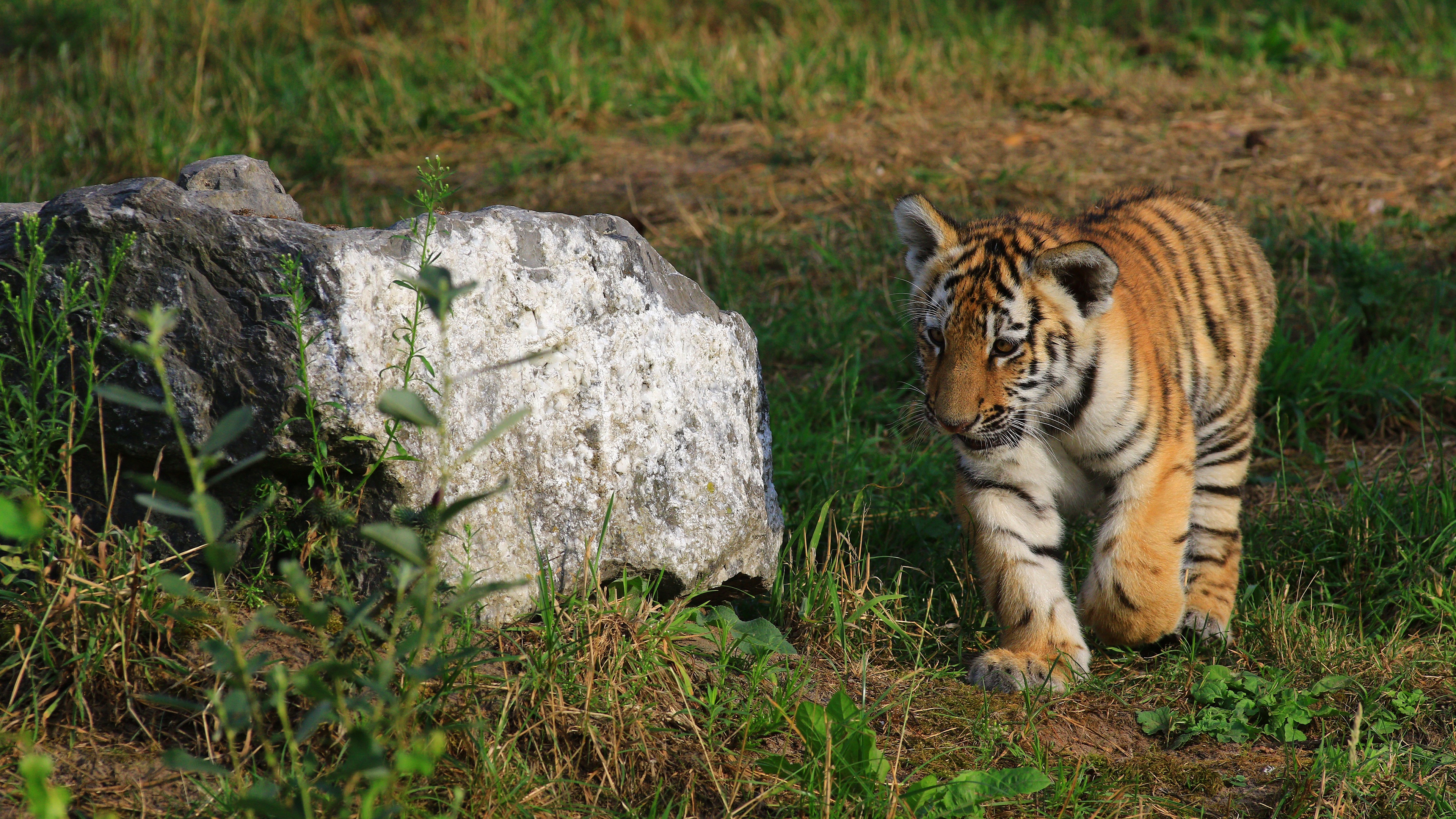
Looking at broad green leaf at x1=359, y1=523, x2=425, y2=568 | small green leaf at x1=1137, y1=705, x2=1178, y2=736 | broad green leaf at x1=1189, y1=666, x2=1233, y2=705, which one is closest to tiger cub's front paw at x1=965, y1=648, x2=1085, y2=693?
small green leaf at x1=1137, y1=705, x2=1178, y2=736

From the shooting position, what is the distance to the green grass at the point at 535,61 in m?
6.93

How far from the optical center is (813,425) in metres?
4.79

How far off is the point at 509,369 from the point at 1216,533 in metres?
2.44

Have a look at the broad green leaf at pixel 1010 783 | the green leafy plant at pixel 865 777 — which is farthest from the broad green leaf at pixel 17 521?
the broad green leaf at pixel 1010 783

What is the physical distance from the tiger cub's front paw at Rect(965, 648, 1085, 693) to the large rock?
0.68m

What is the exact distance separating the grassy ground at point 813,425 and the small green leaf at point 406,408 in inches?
12.6

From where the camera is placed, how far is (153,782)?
232cm

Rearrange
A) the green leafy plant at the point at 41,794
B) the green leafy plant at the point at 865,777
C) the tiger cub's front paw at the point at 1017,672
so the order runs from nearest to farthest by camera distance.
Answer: the green leafy plant at the point at 41,794, the green leafy plant at the point at 865,777, the tiger cub's front paw at the point at 1017,672

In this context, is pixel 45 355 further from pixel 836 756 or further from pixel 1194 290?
pixel 1194 290

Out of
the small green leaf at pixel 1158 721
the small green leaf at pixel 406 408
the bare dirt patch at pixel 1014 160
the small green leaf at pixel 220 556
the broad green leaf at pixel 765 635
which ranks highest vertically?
the small green leaf at pixel 406 408

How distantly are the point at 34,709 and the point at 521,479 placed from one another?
112 cm

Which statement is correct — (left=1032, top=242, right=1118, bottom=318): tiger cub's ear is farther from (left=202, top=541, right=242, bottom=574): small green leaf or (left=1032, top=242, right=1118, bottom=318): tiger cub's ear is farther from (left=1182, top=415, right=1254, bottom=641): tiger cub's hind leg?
(left=202, top=541, right=242, bottom=574): small green leaf

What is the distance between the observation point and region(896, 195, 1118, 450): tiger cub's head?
3.33 metres

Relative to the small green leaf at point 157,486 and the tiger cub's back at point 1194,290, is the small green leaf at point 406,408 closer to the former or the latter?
the small green leaf at point 157,486
